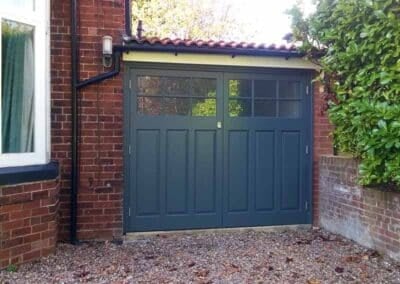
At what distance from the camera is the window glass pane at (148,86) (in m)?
5.94

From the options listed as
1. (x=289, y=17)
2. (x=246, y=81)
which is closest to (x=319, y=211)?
(x=246, y=81)

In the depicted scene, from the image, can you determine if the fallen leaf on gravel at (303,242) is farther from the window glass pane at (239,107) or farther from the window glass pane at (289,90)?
the window glass pane at (289,90)

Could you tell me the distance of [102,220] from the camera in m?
5.79

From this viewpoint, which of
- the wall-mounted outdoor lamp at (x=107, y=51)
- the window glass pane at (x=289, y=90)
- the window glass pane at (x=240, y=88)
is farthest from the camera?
the window glass pane at (x=289, y=90)

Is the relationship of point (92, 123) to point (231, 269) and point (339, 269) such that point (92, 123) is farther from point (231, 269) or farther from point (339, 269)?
point (339, 269)

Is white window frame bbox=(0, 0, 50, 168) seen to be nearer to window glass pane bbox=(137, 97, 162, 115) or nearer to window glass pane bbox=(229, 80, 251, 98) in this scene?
window glass pane bbox=(137, 97, 162, 115)

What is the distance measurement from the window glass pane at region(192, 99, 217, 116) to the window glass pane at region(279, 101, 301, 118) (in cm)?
95

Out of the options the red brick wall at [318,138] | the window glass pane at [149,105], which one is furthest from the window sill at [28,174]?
the red brick wall at [318,138]

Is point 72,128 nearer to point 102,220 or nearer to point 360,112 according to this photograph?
point 102,220

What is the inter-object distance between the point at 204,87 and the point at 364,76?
208 cm

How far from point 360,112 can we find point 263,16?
591 inches

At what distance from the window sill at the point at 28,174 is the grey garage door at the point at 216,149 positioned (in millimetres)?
1202

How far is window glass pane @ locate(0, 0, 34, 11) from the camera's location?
4522 millimetres

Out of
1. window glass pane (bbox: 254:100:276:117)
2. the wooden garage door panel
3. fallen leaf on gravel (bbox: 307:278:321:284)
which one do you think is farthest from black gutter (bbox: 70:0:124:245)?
fallen leaf on gravel (bbox: 307:278:321:284)
